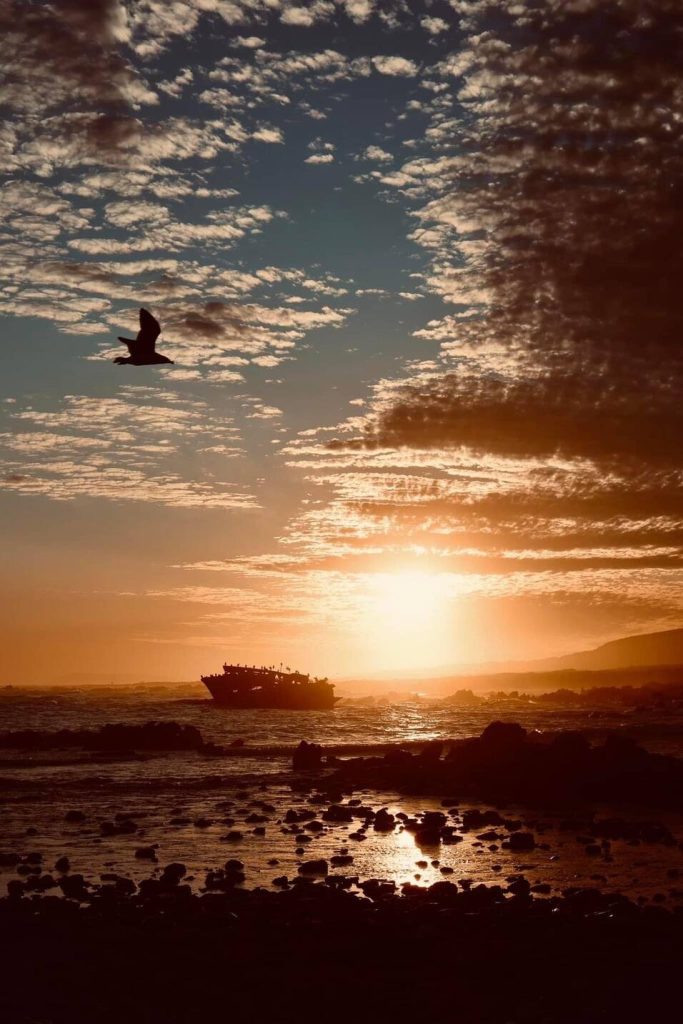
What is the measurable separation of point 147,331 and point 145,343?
0.89ft

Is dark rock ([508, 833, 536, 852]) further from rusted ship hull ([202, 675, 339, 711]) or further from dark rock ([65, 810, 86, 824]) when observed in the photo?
rusted ship hull ([202, 675, 339, 711])

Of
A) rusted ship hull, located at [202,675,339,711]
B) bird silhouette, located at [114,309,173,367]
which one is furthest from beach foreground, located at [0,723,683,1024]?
rusted ship hull, located at [202,675,339,711]

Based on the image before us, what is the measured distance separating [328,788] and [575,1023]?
27678 mm

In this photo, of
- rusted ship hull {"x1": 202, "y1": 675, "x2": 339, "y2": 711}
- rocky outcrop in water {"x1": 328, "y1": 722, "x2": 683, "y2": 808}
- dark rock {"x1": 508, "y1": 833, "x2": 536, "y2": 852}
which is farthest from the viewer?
rusted ship hull {"x1": 202, "y1": 675, "x2": 339, "y2": 711}

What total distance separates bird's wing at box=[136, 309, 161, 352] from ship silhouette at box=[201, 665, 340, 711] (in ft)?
325

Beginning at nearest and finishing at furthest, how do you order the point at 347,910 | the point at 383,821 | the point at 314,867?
1. the point at 347,910
2. the point at 314,867
3. the point at 383,821

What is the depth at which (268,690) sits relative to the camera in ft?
394

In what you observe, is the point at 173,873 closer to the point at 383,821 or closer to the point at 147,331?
the point at 383,821

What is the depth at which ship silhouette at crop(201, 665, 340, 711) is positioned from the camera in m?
117

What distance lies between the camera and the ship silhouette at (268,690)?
385 ft

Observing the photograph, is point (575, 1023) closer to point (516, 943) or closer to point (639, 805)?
point (516, 943)

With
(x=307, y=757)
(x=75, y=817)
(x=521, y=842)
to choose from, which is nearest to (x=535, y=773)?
(x=521, y=842)

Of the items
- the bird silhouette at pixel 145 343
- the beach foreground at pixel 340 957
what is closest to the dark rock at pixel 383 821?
the beach foreground at pixel 340 957

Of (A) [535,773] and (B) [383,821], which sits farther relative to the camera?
(A) [535,773]
